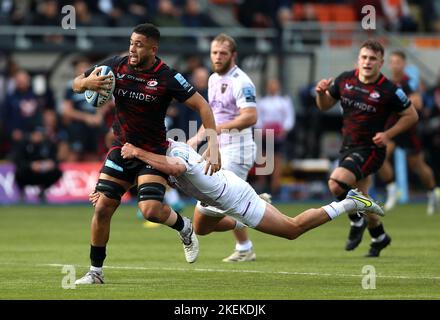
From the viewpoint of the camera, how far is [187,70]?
26.6m

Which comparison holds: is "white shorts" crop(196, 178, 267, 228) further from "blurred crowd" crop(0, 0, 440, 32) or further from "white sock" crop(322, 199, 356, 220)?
"blurred crowd" crop(0, 0, 440, 32)

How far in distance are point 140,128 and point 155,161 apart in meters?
0.38

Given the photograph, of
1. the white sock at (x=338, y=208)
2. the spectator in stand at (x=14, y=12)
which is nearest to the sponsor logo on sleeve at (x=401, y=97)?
the white sock at (x=338, y=208)

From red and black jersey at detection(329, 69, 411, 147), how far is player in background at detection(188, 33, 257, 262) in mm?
1343

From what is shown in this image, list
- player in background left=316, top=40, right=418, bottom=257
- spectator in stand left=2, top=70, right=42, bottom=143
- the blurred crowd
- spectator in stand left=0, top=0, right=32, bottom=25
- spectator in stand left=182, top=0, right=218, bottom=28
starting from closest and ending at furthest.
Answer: player in background left=316, top=40, right=418, bottom=257, spectator in stand left=2, top=70, right=42, bottom=143, spectator in stand left=0, top=0, right=32, bottom=25, the blurred crowd, spectator in stand left=182, top=0, right=218, bottom=28

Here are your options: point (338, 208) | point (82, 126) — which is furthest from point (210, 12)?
point (338, 208)

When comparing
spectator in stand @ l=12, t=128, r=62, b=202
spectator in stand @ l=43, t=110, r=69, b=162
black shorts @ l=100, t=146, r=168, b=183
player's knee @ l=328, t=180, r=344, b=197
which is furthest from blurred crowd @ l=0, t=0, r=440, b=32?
black shorts @ l=100, t=146, r=168, b=183

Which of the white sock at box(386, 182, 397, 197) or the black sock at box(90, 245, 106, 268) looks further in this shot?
the white sock at box(386, 182, 397, 197)

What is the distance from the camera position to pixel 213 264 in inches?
534

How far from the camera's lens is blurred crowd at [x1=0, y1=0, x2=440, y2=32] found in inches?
1079

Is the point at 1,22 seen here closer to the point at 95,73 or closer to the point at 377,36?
the point at 377,36

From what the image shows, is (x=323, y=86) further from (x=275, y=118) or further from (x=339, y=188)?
(x=275, y=118)

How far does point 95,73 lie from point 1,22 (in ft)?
55.2
